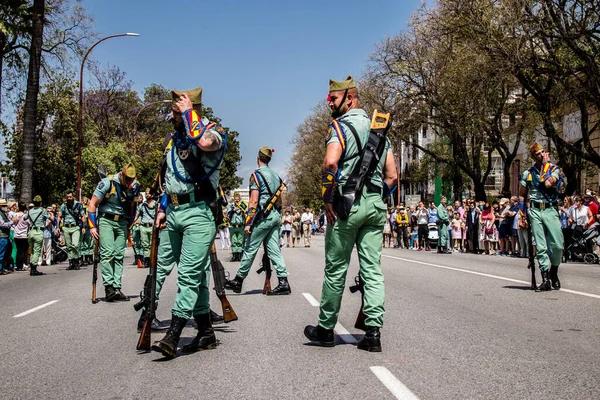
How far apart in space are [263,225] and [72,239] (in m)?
10.1

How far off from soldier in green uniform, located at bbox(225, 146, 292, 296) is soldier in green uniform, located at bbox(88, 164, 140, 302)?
1.59 metres

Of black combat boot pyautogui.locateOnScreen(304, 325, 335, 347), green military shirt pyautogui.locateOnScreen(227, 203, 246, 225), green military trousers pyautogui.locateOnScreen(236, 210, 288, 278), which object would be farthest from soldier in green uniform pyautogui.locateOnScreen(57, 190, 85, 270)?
black combat boot pyautogui.locateOnScreen(304, 325, 335, 347)

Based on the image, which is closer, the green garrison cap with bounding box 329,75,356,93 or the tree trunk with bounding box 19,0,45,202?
the green garrison cap with bounding box 329,75,356,93

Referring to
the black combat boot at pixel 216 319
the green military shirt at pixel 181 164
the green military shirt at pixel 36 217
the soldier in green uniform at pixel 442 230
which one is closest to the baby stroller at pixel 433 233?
the soldier in green uniform at pixel 442 230

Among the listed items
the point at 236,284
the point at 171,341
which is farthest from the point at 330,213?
the point at 236,284

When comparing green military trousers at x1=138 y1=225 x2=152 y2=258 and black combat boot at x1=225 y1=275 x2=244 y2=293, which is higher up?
green military trousers at x1=138 y1=225 x2=152 y2=258

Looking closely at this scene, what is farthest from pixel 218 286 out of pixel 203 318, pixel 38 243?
pixel 38 243

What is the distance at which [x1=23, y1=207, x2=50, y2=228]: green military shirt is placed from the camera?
1905cm

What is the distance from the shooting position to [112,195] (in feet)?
33.8

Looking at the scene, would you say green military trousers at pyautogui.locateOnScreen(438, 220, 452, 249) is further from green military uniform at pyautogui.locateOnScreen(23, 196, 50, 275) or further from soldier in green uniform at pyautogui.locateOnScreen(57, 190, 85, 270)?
green military uniform at pyautogui.locateOnScreen(23, 196, 50, 275)

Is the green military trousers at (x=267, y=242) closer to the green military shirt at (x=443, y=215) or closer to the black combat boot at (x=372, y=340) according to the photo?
the black combat boot at (x=372, y=340)

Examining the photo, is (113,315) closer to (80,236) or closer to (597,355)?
(597,355)

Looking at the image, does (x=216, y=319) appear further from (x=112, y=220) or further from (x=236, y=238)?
(x=236, y=238)

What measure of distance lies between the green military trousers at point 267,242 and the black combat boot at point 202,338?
13.5ft
